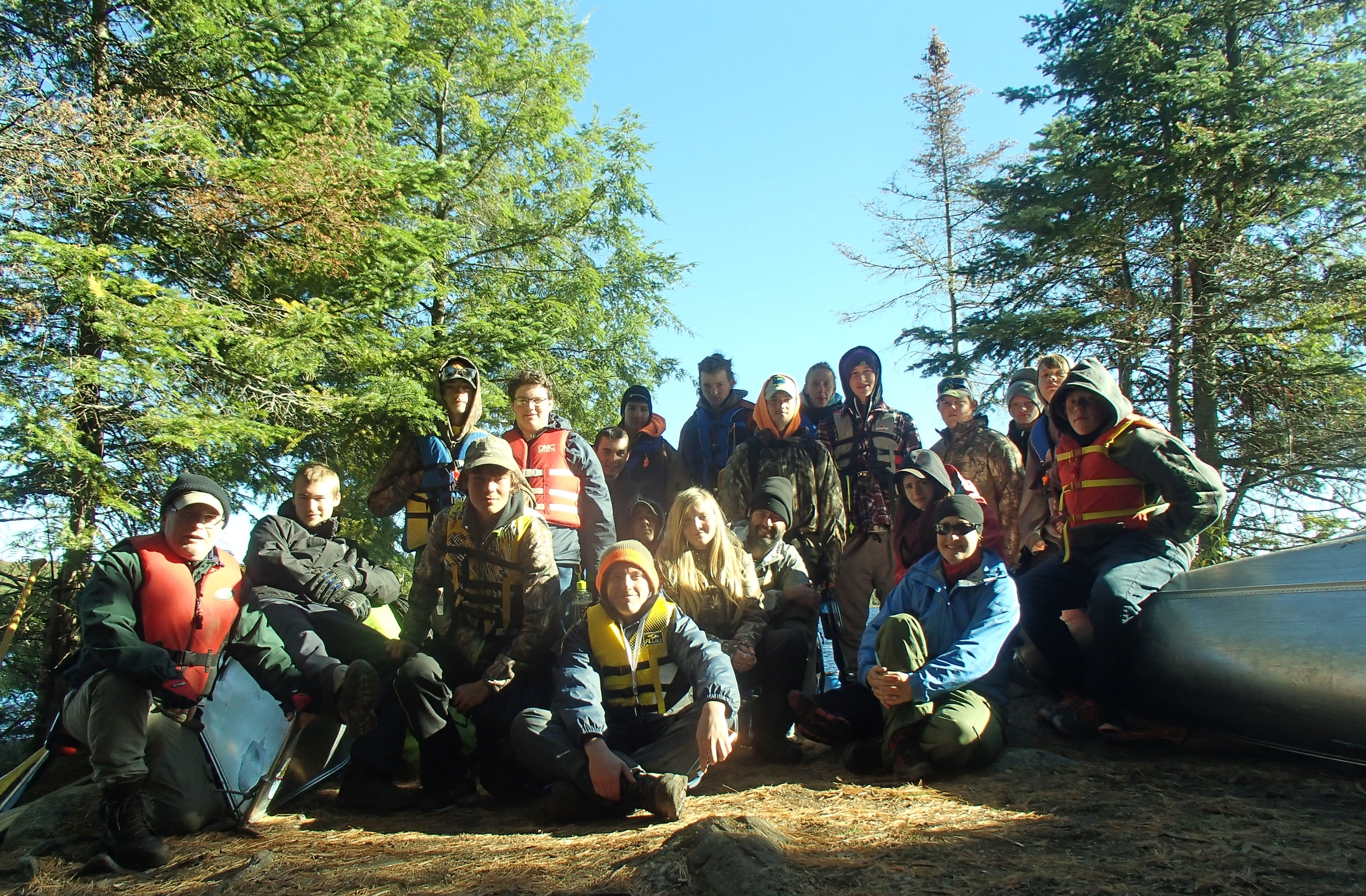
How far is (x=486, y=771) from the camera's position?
438 cm

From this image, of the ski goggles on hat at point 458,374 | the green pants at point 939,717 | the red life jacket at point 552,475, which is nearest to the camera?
the green pants at point 939,717

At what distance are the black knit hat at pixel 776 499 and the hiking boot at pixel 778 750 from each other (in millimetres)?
1353

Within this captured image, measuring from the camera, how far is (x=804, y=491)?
19.2 ft

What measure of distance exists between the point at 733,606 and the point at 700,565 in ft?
1.01

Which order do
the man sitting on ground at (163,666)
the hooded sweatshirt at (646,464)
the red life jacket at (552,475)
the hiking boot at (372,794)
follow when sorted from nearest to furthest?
the man sitting on ground at (163,666), the hiking boot at (372,794), the red life jacket at (552,475), the hooded sweatshirt at (646,464)

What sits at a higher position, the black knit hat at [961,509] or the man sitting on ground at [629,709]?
the black knit hat at [961,509]

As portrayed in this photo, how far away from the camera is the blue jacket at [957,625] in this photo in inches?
155

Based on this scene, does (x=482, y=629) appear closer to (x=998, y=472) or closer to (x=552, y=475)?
(x=552, y=475)

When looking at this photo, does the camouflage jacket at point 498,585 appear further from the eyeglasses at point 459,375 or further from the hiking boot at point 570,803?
the eyeglasses at point 459,375

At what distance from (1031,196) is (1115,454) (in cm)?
938

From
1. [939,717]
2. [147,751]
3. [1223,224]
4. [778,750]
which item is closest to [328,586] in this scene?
[147,751]

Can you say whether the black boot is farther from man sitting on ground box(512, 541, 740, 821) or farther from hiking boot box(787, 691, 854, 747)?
hiking boot box(787, 691, 854, 747)

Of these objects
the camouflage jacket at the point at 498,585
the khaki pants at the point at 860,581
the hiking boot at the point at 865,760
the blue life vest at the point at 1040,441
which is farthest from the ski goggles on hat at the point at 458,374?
the blue life vest at the point at 1040,441

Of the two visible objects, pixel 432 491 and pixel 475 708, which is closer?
pixel 475 708
